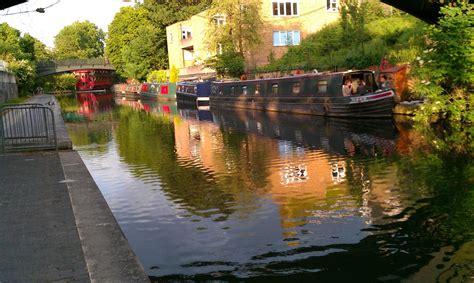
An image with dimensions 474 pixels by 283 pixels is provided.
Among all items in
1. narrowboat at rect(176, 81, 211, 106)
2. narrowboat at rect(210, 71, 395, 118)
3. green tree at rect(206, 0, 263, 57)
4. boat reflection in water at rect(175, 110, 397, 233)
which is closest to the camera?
boat reflection in water at rect(175, 110, 397, 233)

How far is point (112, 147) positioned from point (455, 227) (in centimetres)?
1108

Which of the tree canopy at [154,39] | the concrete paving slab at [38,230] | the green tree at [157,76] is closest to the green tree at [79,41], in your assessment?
the tree canopy at [154,39]

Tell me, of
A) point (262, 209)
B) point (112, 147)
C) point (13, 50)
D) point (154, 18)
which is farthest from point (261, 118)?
point (154, 18)

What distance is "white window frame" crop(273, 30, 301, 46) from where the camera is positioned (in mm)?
38094

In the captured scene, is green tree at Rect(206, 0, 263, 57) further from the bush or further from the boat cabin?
the boat cabin

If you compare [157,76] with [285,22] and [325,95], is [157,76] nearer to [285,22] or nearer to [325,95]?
[285,22]

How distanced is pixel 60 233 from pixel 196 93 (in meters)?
29.8

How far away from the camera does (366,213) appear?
699cm

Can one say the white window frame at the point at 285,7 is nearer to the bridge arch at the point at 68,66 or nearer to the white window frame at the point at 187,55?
the white window frame at the point at 187,55

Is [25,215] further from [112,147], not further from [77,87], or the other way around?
[77,87]

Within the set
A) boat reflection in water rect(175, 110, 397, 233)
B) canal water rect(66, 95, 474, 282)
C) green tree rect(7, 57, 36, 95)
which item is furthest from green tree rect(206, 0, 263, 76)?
canal water rect(66, 95, 474, 282)

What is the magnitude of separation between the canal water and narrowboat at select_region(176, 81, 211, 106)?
19416mm

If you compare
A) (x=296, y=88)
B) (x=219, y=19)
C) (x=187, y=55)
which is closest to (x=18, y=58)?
(x=187, y=55)

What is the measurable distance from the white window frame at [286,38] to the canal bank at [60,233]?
31.3 metres
